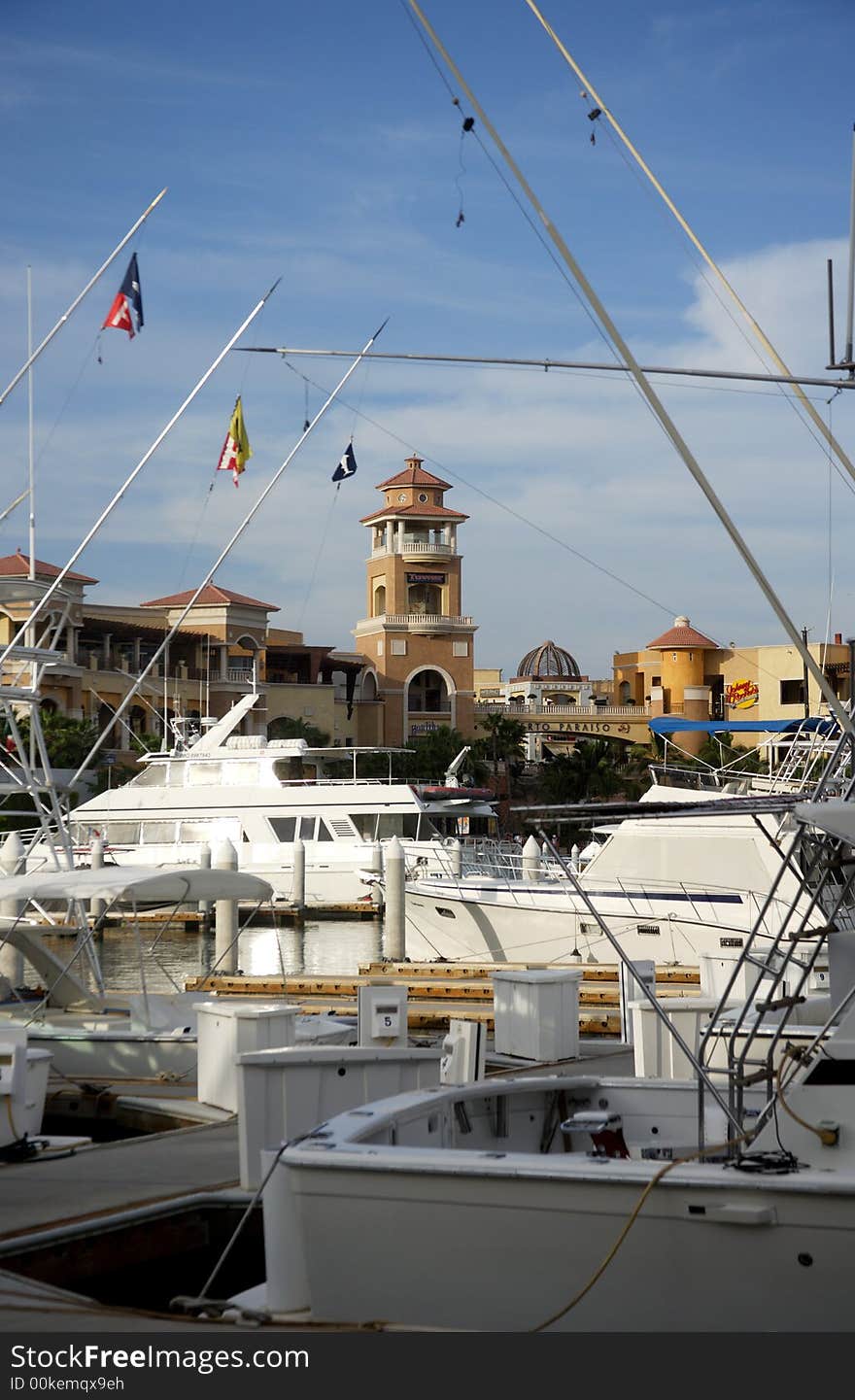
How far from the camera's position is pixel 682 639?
8644 cm

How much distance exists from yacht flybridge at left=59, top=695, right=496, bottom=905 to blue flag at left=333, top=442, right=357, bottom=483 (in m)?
10.7

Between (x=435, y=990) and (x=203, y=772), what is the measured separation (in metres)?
25.4

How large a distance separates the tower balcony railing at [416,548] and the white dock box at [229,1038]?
72.8m

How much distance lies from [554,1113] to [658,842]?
16552 mm

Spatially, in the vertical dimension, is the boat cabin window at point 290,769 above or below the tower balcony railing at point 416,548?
below

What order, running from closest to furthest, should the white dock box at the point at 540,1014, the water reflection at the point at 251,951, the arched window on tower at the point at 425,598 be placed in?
the white dock box at the point at 540,1014 → the water reflection at the point at 251,951 → the arched window on tower at the point at 425,598

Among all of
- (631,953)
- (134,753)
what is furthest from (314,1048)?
(134,753)

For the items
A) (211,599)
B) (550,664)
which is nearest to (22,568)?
(211,599)

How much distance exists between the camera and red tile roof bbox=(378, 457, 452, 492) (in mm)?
84875

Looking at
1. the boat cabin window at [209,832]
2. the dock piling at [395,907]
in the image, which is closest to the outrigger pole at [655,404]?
the dock piling at [395,907]

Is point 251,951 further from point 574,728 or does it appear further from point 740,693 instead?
point 574,728

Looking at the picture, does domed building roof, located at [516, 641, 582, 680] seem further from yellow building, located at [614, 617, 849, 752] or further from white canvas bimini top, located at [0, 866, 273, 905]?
white canvas bimini top, located at [0, 866, 273, 905]

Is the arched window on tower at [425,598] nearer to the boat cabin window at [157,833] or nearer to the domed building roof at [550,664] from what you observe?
the domed building roof at [550,664]

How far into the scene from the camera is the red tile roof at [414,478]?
278 ft
